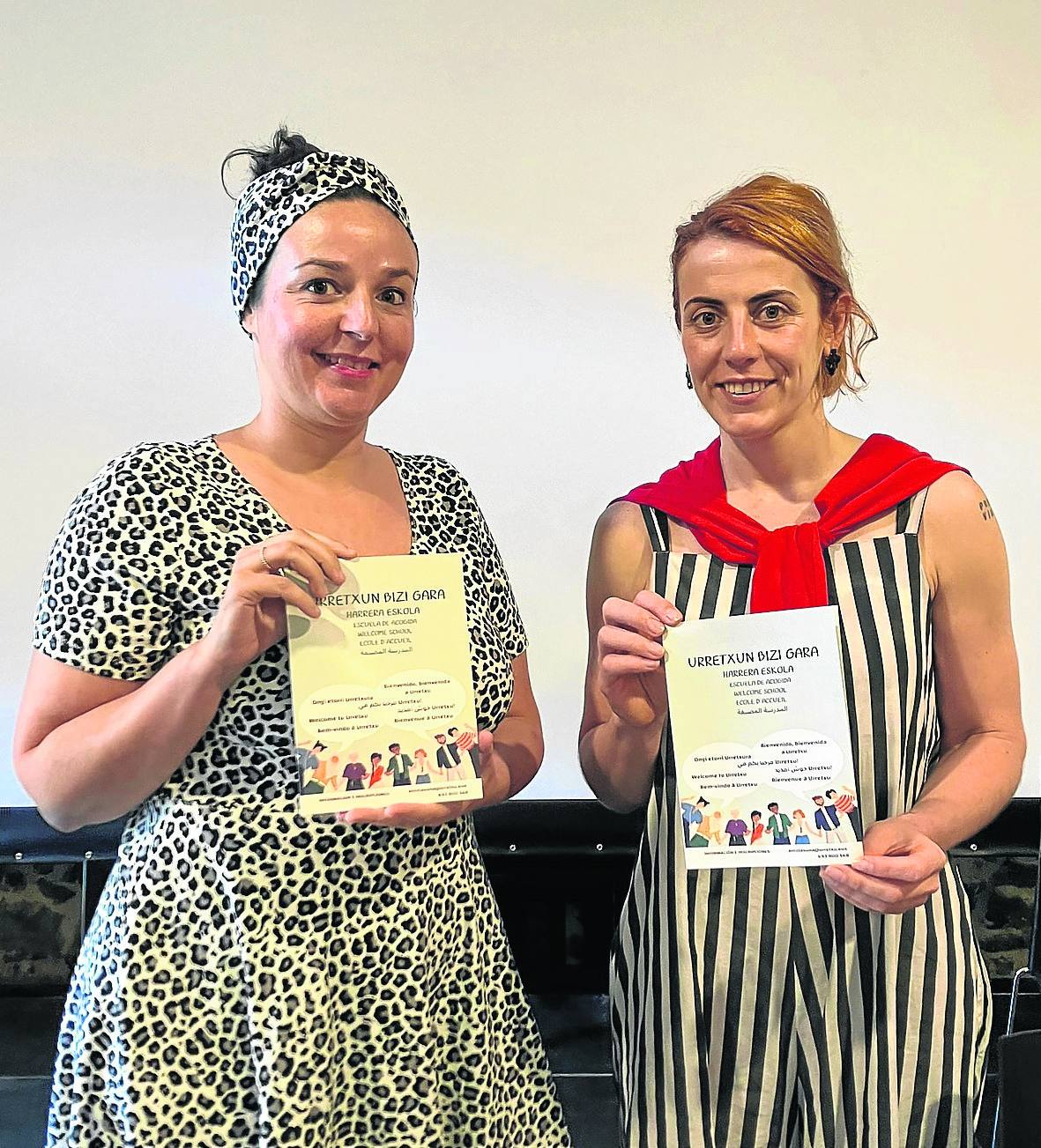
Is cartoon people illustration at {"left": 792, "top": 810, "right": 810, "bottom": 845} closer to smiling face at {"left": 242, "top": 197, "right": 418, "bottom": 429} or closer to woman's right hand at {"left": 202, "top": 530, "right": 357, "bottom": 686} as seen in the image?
woman's right hand at {"left": 202, "top": 530, "right": 357, "bottom": 686}

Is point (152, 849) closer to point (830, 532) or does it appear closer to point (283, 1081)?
point (283, 1081)

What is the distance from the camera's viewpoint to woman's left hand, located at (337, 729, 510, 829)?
149 cm

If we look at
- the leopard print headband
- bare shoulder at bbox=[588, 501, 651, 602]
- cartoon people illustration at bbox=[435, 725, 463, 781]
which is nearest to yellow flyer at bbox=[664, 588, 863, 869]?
bare shoulder at bbox=[588, 501, 651, 602]

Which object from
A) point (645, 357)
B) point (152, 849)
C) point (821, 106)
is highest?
point (821, 106)

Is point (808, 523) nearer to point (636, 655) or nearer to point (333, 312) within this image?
point (636, 655)

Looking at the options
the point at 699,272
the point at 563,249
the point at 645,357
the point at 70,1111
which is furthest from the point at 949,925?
the point at 563,249

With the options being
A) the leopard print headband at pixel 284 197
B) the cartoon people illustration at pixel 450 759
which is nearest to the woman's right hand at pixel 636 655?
Answer: the cartoon people illustration at pixel 450 759

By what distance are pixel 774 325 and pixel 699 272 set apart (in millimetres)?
130

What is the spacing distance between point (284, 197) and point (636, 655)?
76 centimetres

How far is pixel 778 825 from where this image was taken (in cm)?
155

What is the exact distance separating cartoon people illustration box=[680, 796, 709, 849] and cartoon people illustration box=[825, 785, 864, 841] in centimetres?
16

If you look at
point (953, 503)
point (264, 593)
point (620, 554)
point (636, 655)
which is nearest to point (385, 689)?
point (264, 593)

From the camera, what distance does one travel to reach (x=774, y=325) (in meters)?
1.67

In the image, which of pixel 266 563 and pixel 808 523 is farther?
pixel 808 523
